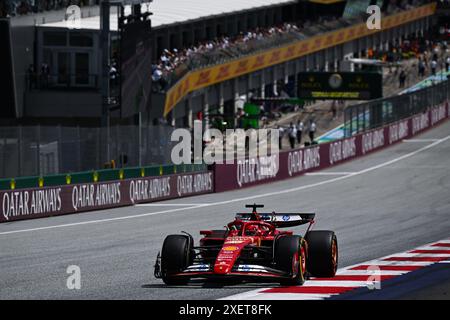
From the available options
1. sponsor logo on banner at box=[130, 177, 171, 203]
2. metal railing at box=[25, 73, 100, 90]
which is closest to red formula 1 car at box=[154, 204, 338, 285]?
sponsor logo on banner at box=[130, 177, 171, 203]

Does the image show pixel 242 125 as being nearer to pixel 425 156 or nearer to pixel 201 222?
pixel 425 156

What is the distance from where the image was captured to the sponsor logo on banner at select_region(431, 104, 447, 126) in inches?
2427

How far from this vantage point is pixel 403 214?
30.1 metres

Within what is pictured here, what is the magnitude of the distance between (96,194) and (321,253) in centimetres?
1618

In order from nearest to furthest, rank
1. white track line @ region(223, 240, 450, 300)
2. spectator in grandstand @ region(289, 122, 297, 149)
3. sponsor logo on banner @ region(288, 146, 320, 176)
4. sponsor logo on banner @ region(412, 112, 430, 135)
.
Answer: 1. white track line @ region(223, 240, 450, 300)
2. sponsor logo on banner @ region(288, 146, 320, 176)
3. spectator in grandstand @ region(289, 122, 297, 149)
4. sponsor logo on banner @ region(412, 112, 430, 135)

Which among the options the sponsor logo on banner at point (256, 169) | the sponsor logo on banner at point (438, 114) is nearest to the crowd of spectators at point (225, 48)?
the sponsor logo on banner at point (256, 169)

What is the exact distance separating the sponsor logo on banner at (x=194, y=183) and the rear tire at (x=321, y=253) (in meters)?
20.1

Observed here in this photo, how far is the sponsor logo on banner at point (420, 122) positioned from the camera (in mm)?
58562

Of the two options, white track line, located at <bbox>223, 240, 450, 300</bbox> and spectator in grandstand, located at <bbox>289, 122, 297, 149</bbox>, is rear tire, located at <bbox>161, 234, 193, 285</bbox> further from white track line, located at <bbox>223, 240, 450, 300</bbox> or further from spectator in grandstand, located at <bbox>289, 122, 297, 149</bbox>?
spectator in grandstand, located at <bbox>289, 122, 297, 149</bbox>

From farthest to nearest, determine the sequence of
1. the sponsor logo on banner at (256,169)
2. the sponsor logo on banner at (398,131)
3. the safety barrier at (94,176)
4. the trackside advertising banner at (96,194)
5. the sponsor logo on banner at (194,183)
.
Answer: the sponsor logo on banner at (398,131), the sponsor logo on banner at (256,169), the sponsor logo on banner at (194,183), the safety barrier at (94,176), the trackside advertising banner at (96,194)

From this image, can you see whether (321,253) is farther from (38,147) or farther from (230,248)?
(38,147)

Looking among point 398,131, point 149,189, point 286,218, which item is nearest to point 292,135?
point 398,131

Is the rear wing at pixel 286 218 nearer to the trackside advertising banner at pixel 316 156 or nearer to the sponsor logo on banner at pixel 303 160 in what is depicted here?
the trackside advertising banner at pixel 316 156

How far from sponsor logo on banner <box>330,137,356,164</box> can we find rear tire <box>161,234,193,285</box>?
3286cm
